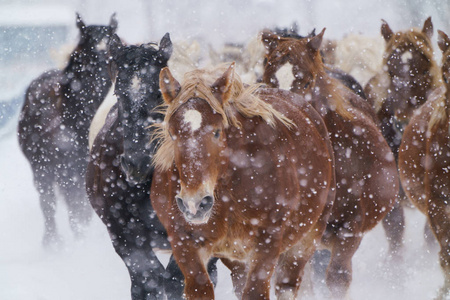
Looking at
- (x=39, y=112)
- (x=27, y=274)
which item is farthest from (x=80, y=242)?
(x=39, y=112)

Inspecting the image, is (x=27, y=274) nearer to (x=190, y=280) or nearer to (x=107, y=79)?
(x=107, y=79)

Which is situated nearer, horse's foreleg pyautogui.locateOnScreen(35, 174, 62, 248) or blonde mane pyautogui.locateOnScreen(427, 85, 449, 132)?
blonde mane pyautogui.locateOnScreen(427, 85, 449, 132)

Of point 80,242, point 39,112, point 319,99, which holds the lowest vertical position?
point 319,99

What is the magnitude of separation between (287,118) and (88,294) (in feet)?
9.33

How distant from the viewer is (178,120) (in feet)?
9.94

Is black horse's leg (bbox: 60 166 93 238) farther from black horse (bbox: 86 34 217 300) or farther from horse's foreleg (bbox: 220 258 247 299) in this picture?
horse's foreleg (bbox: 220 258 247 299)

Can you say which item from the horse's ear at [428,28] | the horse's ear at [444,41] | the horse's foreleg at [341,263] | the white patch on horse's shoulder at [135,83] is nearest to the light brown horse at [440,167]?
the horse's ear at [444,41]

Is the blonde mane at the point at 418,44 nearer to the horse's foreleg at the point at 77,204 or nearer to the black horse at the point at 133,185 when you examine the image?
the black horse at the point at 133,185

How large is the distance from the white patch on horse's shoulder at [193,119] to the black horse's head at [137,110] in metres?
0.71

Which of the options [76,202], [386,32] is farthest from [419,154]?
[76,202]

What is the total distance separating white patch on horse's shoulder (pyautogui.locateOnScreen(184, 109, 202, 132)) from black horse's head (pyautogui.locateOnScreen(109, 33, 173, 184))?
71 centimetres

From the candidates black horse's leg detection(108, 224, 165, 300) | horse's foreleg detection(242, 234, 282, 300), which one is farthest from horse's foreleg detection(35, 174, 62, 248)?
horse's foreleg detection(242, 234, 282, 300)

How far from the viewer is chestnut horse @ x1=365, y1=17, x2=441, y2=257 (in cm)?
600

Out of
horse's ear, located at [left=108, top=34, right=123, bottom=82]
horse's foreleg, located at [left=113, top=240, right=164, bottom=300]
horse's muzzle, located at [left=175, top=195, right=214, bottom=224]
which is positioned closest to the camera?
horse's muzzle, located at [left=175, top=195, right=214, bottom=224]
